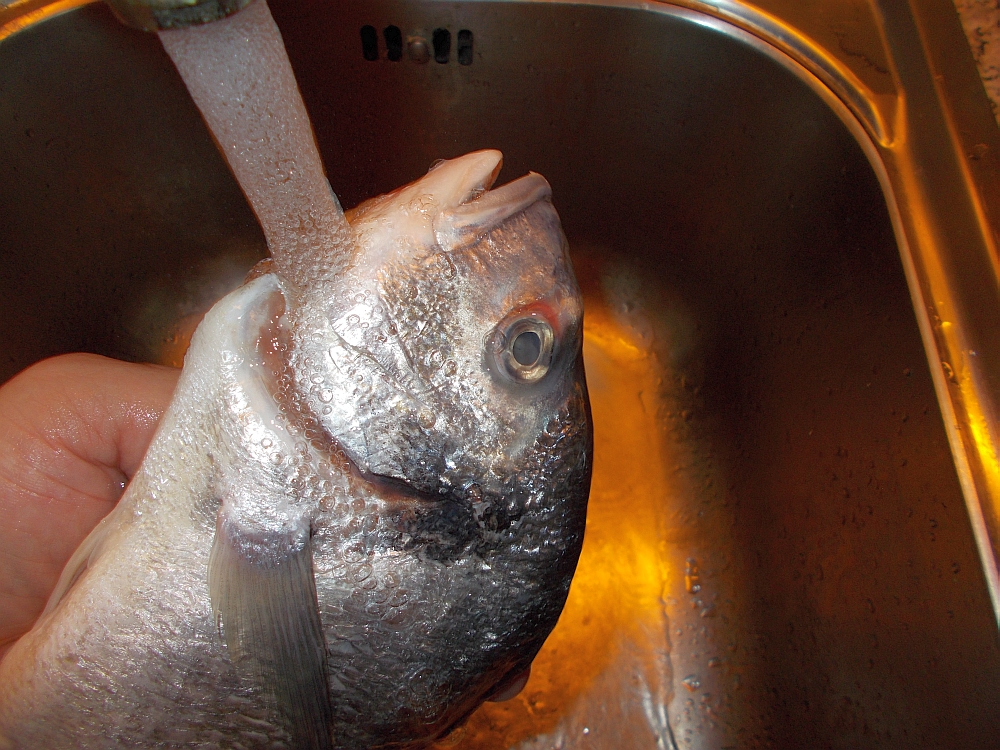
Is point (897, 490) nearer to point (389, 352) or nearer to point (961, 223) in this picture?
point (961, 223)

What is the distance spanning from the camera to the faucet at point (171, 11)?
38cm

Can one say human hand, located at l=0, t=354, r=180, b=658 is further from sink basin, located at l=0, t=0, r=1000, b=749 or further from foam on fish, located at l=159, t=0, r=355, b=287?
foam on fish, located at l=159, t=0, r=355, b=287

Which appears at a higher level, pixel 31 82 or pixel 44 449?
pixel 31 82

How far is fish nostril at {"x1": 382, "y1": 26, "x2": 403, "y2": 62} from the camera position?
107cm

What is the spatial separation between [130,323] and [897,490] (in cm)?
146

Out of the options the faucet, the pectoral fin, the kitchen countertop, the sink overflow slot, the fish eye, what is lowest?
the pectoral fin

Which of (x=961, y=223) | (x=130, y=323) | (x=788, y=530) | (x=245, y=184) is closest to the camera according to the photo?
(x=245, y=184)

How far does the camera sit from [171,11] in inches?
15.4

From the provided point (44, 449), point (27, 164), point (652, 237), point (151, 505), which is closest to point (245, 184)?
point (151, 505)

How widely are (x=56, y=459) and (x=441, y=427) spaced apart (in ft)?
2.37

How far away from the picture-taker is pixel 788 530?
1.15 metres

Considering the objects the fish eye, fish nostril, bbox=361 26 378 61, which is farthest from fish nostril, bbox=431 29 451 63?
the fish eye

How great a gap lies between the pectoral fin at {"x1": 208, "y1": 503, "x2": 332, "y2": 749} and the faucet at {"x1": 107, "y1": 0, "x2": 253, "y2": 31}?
0.46 metres

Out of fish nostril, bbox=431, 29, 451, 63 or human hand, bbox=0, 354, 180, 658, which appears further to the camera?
fish nostril, bbox=431, 29, 451, 63
